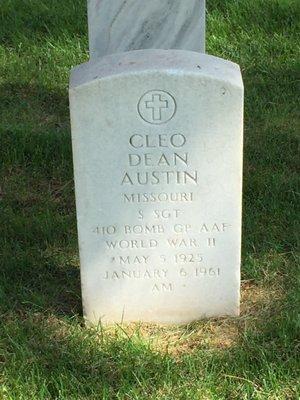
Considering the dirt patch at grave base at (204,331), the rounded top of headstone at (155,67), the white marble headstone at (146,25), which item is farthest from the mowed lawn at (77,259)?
the rounded top of headstone at (155,67)

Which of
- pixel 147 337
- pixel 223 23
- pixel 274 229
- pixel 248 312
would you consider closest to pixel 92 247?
pixel 147 337

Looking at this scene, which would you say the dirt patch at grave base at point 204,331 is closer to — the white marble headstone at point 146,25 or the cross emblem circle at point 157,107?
the cross emblem circle at point 157,107

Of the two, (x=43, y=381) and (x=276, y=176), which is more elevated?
(x=276, y=176)

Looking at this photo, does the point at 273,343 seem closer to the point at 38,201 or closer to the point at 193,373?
the point at 193,373

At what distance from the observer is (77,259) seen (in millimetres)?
3795

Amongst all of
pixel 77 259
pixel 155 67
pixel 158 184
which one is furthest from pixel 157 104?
A: pixel 77 259

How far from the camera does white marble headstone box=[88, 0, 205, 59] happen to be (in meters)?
4.02

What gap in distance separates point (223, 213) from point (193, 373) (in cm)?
60

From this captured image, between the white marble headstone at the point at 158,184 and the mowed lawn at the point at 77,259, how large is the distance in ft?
0.52

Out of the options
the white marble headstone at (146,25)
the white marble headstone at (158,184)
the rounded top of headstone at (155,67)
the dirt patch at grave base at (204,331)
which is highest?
the white marble headstone at (146,25)

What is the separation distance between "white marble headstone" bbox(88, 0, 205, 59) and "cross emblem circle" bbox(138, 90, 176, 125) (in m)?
1.24

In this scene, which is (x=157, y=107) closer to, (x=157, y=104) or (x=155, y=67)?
(x=157, y=104)

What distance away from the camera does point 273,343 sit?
311 cm

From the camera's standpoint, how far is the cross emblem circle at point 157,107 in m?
2.87
